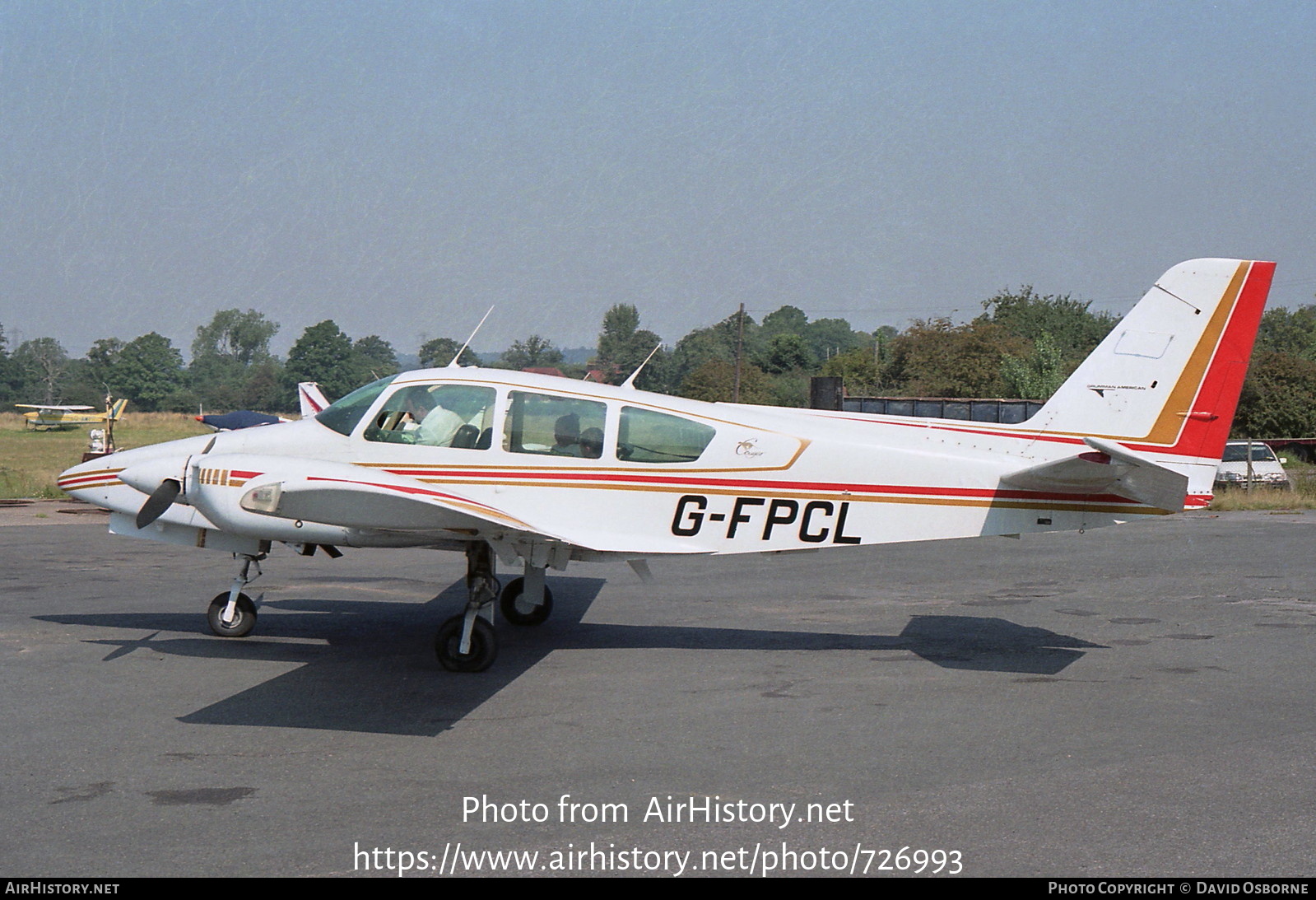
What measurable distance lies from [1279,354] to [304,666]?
45.7 meters

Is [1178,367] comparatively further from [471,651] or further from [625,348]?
[625,348]

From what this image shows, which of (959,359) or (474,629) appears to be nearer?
(474,629)

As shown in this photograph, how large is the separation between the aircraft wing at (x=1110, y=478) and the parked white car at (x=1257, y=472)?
19974 mm

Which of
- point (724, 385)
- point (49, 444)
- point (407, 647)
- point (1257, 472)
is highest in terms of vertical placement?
point (724, 385)

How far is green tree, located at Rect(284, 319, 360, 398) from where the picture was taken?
60.6 m

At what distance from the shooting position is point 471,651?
8.14 metres

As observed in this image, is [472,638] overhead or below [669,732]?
overhead

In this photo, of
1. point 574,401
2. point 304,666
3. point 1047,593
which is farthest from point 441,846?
point 1047,593

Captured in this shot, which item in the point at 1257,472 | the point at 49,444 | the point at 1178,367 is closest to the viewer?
the point at 1178,367

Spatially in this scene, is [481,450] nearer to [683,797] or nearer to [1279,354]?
[683,797]

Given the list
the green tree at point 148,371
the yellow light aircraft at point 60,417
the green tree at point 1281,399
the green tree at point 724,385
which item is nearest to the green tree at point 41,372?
the green tree at point 148,371

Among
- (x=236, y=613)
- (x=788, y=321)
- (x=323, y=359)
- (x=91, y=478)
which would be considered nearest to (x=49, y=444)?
(x=323, y=359)

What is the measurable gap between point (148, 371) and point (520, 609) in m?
101

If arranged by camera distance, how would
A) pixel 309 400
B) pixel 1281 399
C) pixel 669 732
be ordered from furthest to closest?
pixel 1281 399
pixel 309 400
pixel 669 732
